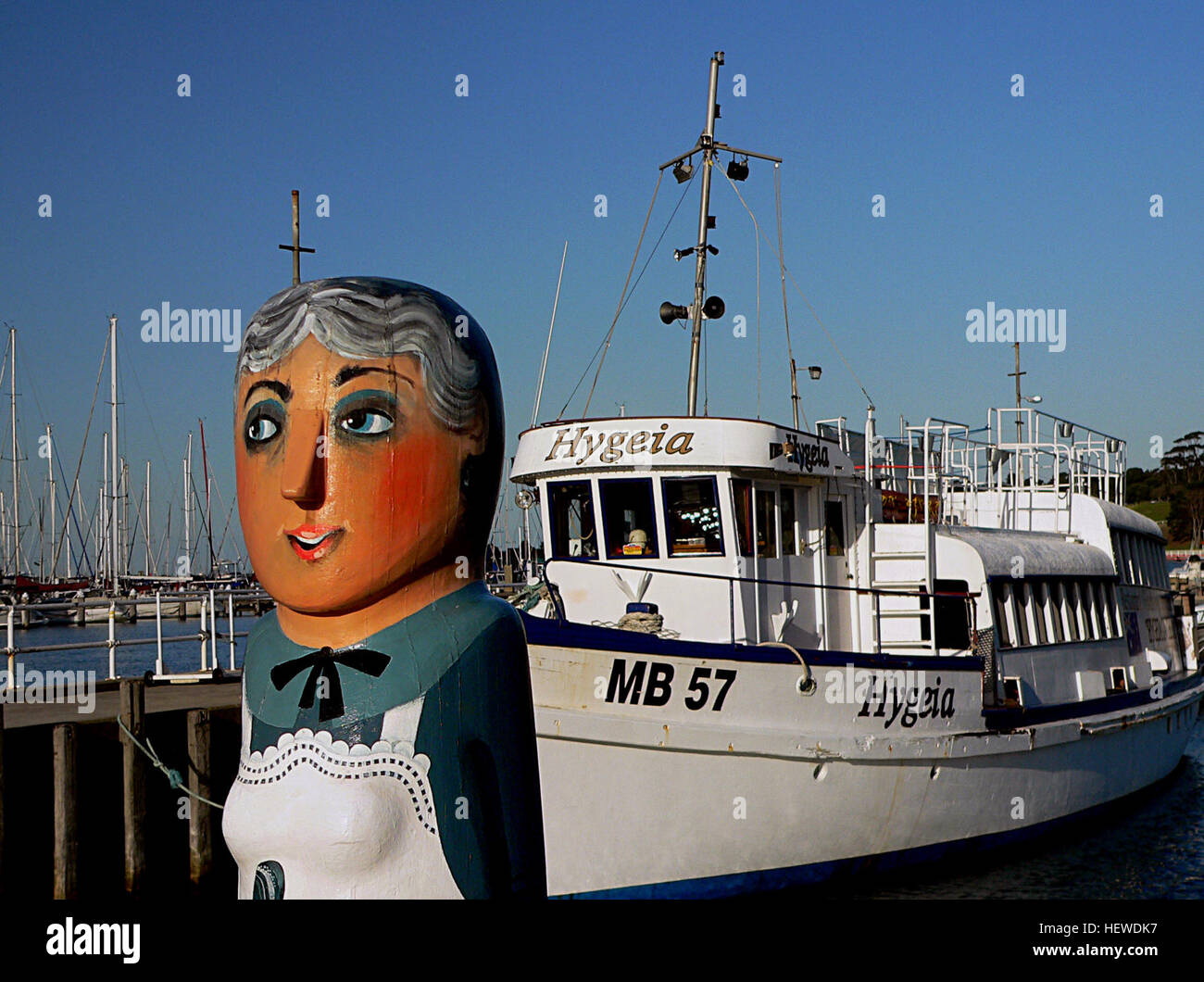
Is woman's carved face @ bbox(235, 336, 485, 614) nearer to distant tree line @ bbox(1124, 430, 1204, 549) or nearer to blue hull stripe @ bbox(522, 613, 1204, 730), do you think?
blue hull stripe @ bbox(522, 613, 1204, 730)

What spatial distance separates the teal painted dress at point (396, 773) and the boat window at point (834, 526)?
35.3ft

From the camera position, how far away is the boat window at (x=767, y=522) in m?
12.8

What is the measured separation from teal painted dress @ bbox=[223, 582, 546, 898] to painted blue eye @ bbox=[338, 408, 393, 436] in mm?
517

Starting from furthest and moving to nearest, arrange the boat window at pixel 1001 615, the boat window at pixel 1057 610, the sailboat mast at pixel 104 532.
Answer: the sailboat mast at pixel 104 532, the boat window at pixel 1057 610, the boat window at pixel 1001 615

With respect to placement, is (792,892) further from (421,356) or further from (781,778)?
(421,356)

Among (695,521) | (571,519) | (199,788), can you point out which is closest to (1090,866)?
(695,521)

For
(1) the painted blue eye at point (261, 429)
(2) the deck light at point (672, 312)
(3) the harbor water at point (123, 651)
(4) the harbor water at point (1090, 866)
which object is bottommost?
(3) the harbor water at point (123, 651)

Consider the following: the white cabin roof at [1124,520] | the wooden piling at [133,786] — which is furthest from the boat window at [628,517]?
the white cabin roof at [1124,520]

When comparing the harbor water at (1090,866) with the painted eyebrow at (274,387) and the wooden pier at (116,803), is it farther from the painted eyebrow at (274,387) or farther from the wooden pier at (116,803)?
the painted eyebrow at (274,387)

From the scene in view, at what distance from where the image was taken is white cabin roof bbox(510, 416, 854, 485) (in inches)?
484

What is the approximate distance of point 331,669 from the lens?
3223 millimetres

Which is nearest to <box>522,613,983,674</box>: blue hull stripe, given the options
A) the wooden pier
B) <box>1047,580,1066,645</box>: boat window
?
the wooden pier

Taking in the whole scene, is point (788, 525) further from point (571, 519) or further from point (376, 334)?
point (376, 334)

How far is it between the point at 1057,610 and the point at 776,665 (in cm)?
702
